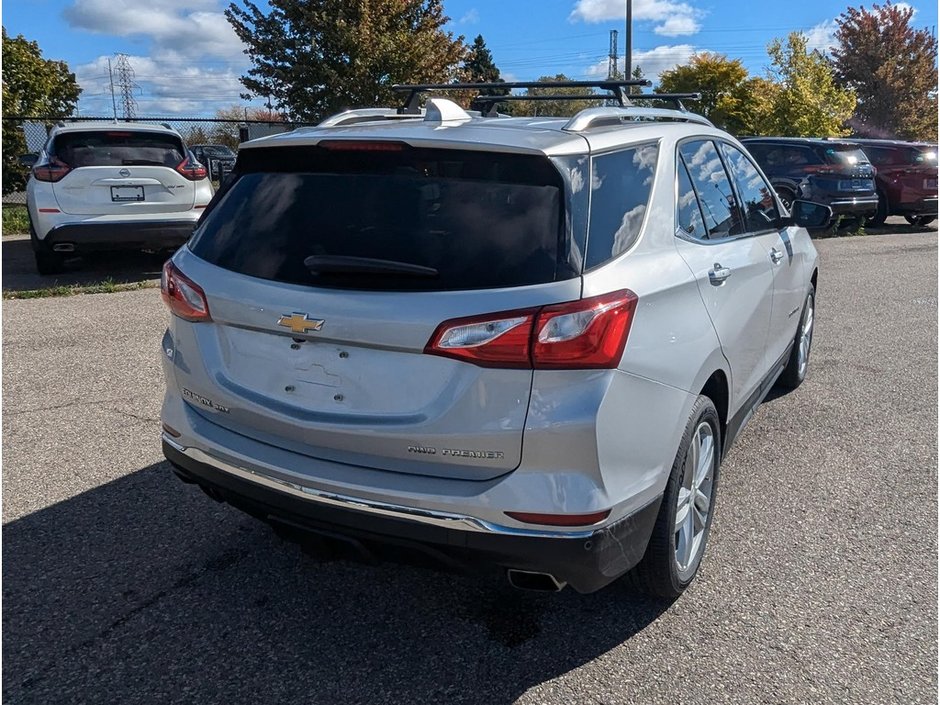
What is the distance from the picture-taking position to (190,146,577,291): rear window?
2484mm

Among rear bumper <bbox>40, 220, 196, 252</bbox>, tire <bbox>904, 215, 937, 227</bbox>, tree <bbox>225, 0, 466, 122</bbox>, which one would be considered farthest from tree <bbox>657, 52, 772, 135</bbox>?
rear bumper <bbox>40, 220, 196, 252</bbox>

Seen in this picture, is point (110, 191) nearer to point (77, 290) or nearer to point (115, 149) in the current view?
point (115, 149)

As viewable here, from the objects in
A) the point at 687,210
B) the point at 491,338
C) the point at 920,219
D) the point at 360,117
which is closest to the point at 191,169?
the point at 360,117

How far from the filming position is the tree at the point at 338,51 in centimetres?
1717

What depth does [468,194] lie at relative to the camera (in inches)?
103

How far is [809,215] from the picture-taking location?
5.02 meters

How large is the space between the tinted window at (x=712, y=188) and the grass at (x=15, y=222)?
46.8 feet

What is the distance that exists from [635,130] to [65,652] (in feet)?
8.79

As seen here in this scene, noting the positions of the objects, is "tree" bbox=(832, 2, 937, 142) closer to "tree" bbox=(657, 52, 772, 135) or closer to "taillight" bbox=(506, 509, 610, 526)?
"tree" bbox=(657, 52, 772, 135)

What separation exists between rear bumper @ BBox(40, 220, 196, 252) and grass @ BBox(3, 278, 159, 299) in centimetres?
49

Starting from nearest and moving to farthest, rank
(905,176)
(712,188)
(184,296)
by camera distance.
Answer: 1. (184,296)
2. (712,188)
3. (905,176)

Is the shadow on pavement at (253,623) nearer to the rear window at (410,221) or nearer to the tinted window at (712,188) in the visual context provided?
the rear window at (410,221)

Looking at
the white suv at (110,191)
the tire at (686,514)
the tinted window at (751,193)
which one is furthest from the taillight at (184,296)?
the white suv at (110,191)

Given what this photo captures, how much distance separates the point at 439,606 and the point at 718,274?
5.49ft
